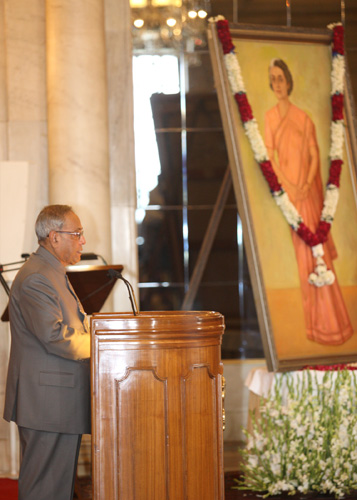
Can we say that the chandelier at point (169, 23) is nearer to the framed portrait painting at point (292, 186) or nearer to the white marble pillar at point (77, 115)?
the white marble pillar at point (77, 115)

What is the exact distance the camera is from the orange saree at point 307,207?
5.54 metres

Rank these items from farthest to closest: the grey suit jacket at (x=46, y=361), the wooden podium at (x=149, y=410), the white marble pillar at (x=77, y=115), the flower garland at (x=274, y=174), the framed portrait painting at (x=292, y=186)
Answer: the white marble pillar at (x=77, y=115) < the flower garland at (x=274, y=174) < the framed portrait painting at (x=292, y=186) < the grey suit jacket at (x=46, y=361) < the wooden podium at (x=149, y=410)

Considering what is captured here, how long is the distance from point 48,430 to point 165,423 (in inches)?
28.8

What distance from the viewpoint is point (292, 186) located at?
18.6ft

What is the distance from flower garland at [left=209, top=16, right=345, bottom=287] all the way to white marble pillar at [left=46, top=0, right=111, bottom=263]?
1266 millimetres

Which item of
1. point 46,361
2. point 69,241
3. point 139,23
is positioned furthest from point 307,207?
point 139,23

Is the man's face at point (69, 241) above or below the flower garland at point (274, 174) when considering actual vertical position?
below

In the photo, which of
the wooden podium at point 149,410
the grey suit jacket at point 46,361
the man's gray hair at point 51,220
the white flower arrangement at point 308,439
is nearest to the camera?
the wooden podium at point 149,410

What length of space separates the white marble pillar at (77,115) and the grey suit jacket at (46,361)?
99.1 inches

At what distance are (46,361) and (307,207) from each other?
2.82 meters

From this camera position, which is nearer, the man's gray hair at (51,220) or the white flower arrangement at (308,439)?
the man's gray hair at (51,220)

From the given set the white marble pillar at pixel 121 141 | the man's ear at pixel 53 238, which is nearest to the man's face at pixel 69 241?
the man's ear at pixel 53 238

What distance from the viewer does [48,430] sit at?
353 centimetres

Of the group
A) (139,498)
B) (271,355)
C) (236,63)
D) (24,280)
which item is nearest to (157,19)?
(236,63)
